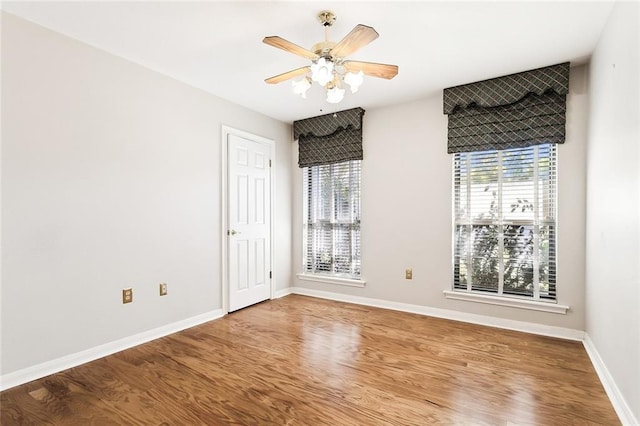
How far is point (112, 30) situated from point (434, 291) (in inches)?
147

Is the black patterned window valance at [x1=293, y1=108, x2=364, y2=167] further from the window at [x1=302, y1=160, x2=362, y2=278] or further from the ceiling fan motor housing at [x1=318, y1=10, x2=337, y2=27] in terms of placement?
the ceiling fan motor housing at [x1=318, y1=10, x2=337, y2=27]

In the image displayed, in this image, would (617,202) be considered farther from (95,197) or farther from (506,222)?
(95,197)

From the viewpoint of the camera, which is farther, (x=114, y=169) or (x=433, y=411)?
(x=114, y=169)

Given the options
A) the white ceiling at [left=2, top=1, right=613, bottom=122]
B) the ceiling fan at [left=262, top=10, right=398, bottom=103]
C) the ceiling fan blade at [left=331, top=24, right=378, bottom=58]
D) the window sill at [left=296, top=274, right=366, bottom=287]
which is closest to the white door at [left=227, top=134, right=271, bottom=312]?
the window sill at [left=296, top=274, right=366, bottom=287]

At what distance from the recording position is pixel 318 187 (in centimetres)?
445

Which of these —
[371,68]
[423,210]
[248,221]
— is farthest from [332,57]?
[248,221]

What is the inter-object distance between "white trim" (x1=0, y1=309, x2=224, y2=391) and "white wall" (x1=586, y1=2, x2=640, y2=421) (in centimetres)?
333

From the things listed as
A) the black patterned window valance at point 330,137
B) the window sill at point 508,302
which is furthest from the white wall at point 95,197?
the window sill at point 508,302

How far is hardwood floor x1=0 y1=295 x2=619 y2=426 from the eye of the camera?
5.85 ft

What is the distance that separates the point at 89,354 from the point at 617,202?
12.5 ft

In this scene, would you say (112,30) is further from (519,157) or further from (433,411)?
(519,157)

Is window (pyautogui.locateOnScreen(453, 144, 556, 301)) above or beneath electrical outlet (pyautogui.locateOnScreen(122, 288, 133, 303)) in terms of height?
above

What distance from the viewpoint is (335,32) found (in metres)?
2.29

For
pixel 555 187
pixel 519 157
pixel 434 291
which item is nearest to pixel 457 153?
pixel 519 157
